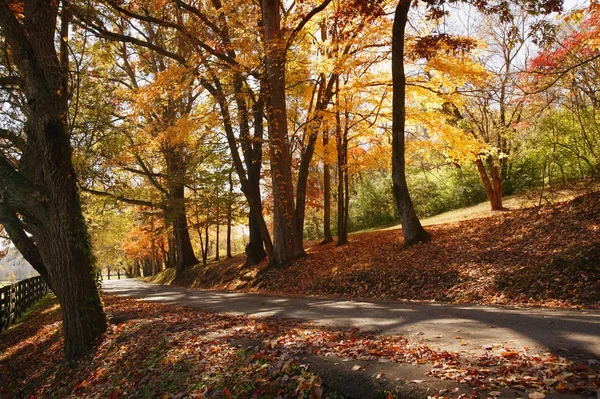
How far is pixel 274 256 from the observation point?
50.2ft

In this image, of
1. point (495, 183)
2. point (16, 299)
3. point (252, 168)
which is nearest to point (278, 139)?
point (252, 168)

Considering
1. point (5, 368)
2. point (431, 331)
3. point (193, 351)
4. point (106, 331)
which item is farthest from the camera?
point (5, 368)

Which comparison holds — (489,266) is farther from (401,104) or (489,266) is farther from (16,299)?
(16,299)

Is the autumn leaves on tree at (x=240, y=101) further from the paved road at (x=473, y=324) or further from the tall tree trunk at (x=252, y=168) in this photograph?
the paved road at (x=473, y=324)

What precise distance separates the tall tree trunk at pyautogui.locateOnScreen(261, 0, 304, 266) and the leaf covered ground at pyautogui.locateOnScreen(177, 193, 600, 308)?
37.7 inches

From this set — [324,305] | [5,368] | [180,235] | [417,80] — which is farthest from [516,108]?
[180,235]

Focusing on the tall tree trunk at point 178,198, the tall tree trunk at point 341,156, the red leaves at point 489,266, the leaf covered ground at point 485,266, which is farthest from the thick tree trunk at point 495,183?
the tall tree trunk at point 178,198

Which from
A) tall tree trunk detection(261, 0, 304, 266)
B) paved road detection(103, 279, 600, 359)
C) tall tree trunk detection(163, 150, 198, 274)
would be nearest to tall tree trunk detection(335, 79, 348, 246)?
tall tree trunk detection(261, 0, 304, 266)

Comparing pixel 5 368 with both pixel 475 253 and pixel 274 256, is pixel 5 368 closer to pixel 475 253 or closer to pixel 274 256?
pixel 274 256

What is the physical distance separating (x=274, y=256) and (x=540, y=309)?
999 centimetres

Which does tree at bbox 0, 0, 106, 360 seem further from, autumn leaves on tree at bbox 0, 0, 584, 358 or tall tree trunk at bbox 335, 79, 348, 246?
tall tree trunk at bbox 335, 79, 348, 246

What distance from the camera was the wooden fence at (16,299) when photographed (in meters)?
13.2

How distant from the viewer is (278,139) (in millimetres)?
13734

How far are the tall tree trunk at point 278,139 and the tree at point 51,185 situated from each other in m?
6.23
